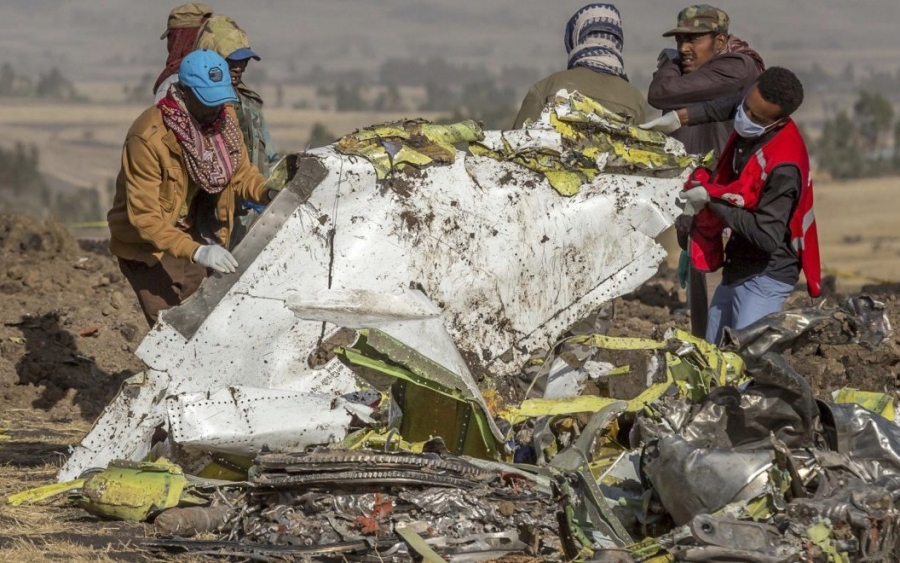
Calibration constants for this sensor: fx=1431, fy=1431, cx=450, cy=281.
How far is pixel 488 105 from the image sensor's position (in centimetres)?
7019

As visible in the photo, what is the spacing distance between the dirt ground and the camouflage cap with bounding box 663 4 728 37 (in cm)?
→ 207

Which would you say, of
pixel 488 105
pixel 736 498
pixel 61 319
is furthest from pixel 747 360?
pixel 488 105

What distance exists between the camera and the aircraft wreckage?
5156 mm

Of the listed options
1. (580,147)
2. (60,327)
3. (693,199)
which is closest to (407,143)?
(580,147)

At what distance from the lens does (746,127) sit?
6.29 metres

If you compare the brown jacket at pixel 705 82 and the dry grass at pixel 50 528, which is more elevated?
the brown jacket at pixel 705 82

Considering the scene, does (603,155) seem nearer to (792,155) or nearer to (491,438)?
(792,155)

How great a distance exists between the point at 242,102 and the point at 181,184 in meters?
1.48

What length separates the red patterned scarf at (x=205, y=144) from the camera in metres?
6.69

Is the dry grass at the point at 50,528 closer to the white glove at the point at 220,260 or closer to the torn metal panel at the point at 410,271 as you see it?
the torn metal panel at the point at 410,271

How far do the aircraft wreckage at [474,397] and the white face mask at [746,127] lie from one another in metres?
0.45

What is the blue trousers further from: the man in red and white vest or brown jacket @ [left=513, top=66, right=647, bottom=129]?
brown jacket @ [left=513, top=66, right=647, bottom=129]

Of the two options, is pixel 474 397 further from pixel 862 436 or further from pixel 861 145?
pixel 861 145

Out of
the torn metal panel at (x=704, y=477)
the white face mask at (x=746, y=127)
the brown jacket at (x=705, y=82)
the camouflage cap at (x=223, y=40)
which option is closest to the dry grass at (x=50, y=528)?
the torn metal panel at (x=704, y=477)
